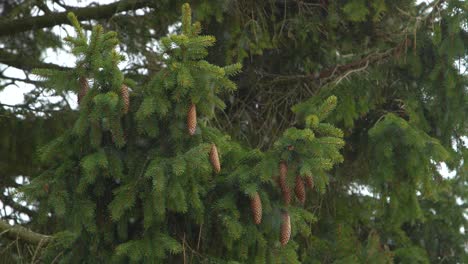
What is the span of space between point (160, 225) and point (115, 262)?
1.01 feet

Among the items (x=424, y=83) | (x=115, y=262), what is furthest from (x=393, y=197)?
(x=115, y=262)

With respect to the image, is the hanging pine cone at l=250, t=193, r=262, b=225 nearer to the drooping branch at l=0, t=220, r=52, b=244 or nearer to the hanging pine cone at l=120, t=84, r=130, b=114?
the hanging pine cone at l=120, t=84, r=130, b=114

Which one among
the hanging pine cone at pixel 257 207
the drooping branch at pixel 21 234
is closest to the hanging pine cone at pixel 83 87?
the hanging pine cone at pixel 257 207

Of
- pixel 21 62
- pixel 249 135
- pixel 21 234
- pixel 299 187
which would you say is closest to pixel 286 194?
pixel 299 187

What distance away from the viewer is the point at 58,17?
26.6ft

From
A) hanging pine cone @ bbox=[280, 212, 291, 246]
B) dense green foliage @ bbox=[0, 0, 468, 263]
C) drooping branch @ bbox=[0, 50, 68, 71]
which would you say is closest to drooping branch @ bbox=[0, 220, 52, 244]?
dense green foliage @ bbox=[0, 0, 468, 263]

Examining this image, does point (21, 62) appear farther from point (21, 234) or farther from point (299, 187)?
point (299, 187)

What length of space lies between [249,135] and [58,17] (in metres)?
2.02

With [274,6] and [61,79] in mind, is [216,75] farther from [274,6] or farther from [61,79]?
[274,6]

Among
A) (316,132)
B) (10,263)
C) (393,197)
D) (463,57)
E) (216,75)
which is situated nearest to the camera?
(216,75)

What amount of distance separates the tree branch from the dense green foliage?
7 cm

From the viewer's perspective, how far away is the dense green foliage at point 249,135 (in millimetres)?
4598

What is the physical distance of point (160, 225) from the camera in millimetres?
4848

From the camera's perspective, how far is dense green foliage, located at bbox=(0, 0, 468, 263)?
4598 mm
